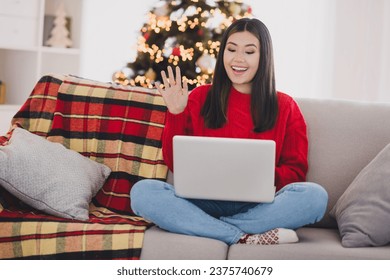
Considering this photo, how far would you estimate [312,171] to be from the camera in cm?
266

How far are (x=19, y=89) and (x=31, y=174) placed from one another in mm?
2417

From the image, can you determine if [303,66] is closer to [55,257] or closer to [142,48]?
[142,48]

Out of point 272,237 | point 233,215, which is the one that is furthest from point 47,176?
point 272,237

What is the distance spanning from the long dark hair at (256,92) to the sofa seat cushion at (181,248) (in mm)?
547

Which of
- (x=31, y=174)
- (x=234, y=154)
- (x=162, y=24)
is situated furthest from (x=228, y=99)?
(x=162, y=24)

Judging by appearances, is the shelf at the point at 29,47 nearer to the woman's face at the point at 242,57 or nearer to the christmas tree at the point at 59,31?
the christmas tree at the point at 59,31

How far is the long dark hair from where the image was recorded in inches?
104

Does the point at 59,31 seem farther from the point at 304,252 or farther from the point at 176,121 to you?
the point at 304,252

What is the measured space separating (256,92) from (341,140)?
1.15ft

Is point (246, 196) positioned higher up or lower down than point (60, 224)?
higher up

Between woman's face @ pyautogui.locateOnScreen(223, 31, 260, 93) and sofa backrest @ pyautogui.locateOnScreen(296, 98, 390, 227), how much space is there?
0.26 m

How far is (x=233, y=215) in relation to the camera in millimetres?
2402

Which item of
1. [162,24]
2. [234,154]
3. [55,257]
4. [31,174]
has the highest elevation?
[162,24]
